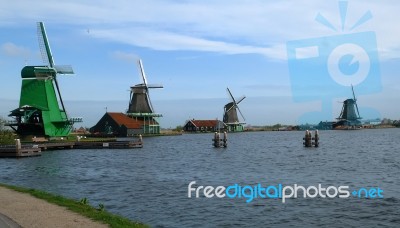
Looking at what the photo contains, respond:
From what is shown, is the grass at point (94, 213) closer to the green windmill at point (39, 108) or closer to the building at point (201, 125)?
the green windmill at point (39, 108)

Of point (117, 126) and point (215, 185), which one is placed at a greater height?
point (117, 126)

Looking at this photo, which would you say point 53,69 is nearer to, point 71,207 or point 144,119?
point 144,119

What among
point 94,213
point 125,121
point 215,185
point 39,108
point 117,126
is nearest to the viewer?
point 94,213

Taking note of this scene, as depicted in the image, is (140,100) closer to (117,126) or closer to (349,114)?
(117,126)

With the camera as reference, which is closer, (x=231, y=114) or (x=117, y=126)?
(x=117, y=126)

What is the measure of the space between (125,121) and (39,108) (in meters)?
37.2

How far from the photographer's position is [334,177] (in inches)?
1019

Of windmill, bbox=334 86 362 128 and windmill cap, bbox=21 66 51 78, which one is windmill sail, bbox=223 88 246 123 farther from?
windmill cap, bbox=21 66 51 78

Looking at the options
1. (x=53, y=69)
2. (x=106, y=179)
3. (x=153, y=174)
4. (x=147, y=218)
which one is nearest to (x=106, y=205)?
(x=147, y=218)

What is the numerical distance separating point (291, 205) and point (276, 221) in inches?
107

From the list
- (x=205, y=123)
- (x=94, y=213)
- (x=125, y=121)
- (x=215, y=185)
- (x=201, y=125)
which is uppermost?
(x=205, y=123)

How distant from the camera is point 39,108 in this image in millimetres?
65562

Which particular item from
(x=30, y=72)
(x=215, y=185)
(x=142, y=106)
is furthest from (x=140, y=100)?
(x=215, y=185)

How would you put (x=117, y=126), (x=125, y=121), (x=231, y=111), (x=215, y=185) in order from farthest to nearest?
(x=231, y=111)
(x=125, y=121)
(x=117, y=126)
(x=215, y=185)
